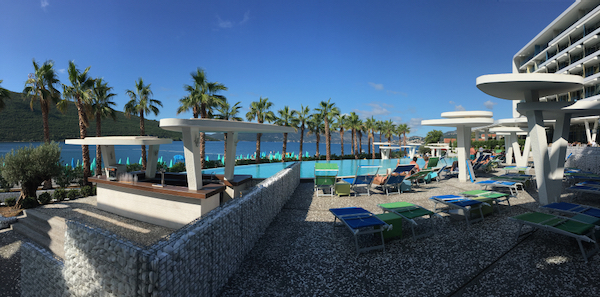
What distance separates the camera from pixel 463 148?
37.9ft

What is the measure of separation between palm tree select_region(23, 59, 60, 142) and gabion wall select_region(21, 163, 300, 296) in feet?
47.8

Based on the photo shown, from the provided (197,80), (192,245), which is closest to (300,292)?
(192,245)

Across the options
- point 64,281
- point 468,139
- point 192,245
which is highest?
point 468,139

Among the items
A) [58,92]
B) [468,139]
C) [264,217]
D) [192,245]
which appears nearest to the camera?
[192,245]

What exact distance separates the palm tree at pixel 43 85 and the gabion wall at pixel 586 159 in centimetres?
2815

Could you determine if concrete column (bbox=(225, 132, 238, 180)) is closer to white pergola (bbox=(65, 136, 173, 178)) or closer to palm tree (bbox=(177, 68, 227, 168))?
white pergola (bbox=(65, 136, 173, 178))

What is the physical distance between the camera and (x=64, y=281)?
3.20 metres

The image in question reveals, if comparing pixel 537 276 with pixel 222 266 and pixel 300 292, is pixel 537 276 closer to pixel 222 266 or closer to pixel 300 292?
pixel 300 292

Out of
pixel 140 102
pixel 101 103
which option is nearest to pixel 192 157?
pixel 101 103

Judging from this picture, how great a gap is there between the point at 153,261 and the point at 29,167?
12.4m

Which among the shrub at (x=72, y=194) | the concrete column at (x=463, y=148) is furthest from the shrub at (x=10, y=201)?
the concrete column at (x=463, y=148)

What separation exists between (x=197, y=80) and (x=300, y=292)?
1714cm

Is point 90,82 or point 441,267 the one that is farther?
point 90,82

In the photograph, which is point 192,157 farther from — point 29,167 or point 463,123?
point 463,123
